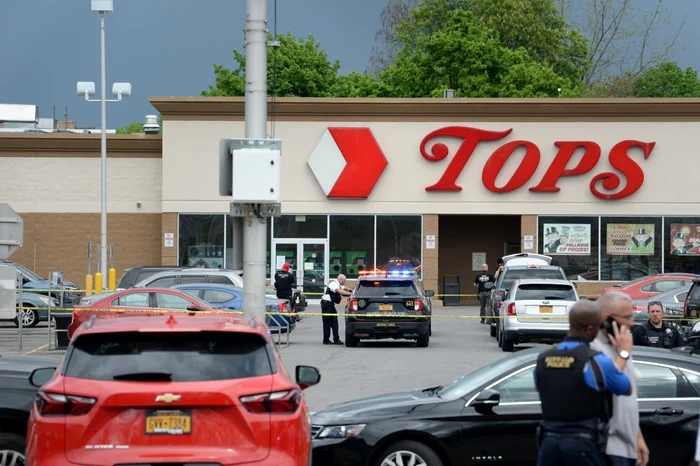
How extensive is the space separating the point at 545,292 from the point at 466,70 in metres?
38.1

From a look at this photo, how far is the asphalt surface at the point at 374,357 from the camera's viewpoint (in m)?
17.6

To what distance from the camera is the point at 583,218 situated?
4066 centimetres

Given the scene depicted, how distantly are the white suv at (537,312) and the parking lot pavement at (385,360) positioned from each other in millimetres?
626

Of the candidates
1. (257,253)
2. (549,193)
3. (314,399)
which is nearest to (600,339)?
(257,253)

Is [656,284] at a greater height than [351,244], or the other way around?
[351,244]

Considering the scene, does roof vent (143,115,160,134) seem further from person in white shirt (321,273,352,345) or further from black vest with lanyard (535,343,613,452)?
black vest with lanyard (535,343,613,452)

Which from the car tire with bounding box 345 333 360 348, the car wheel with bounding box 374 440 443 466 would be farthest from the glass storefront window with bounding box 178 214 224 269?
the car wheel with bounding box 374 440 443 466

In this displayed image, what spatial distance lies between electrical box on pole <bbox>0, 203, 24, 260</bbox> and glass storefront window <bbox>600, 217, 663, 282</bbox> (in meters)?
26.5

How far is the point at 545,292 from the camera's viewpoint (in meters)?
23.7

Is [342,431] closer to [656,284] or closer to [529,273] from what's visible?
[529,273]

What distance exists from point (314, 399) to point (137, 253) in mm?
26638

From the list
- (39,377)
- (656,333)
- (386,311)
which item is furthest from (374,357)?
(39,377)

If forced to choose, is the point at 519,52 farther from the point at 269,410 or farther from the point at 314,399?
the point at 269,410

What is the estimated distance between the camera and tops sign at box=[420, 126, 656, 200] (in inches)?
1586
